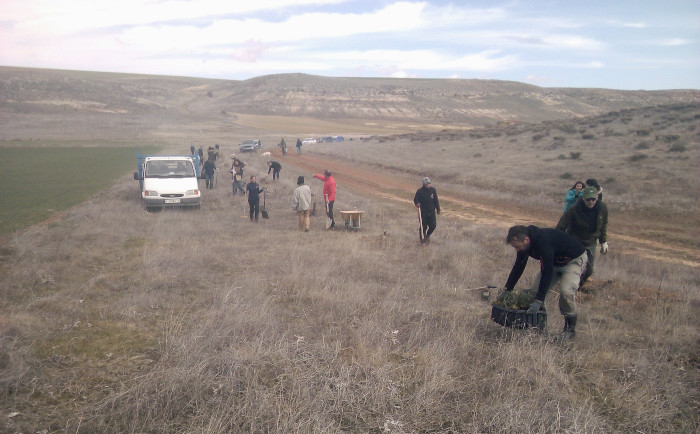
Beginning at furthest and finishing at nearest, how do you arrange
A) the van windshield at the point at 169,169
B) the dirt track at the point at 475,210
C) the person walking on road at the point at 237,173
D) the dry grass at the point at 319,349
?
the person walking on road at the point at 237,173
the van windshield at the point at 169,169
the dirt track at the point at 475,210
the dry grass at the point at 319,349

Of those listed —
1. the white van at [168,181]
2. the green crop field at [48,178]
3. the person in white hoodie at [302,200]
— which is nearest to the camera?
the person in white hoodie at [302,200]

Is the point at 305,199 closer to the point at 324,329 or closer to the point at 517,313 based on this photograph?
the point at 324,329

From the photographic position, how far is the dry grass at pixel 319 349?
4004mm

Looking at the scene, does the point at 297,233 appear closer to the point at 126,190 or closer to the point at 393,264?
the point at 393,264

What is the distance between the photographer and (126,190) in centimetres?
1931

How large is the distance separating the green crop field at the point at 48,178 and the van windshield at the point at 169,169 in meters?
2.91

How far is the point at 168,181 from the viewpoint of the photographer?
15.7 m

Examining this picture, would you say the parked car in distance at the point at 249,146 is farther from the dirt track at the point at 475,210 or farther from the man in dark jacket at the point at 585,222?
the man in dark jacket at the point at 585,222

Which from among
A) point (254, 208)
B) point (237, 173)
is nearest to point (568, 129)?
point (237, 173)

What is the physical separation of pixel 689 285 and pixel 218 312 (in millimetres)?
7733

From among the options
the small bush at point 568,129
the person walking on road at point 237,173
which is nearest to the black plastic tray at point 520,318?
the person walking on road at point 237,173

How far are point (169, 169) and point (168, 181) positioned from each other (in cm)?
96

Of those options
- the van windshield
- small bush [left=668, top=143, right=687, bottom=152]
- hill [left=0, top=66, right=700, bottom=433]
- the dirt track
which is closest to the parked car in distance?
the dirt track

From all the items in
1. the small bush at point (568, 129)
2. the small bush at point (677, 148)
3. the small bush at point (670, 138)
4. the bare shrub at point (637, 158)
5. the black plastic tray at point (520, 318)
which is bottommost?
the black plastic tray at point (520, 318)
